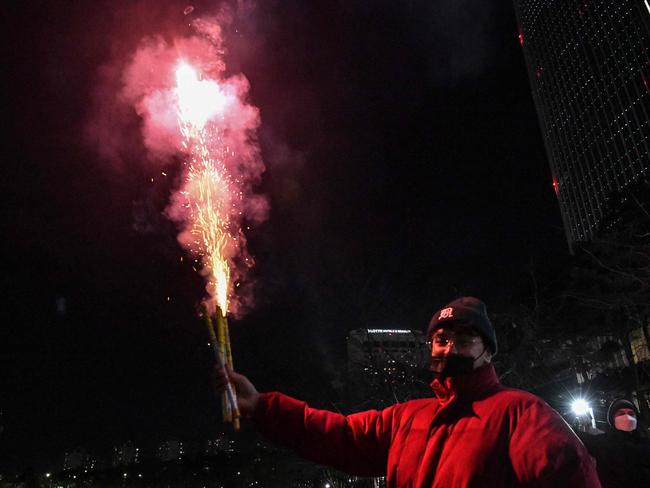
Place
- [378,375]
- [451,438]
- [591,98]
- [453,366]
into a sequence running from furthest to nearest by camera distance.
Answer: [591,98], [378,375], [453,366], [451,438]

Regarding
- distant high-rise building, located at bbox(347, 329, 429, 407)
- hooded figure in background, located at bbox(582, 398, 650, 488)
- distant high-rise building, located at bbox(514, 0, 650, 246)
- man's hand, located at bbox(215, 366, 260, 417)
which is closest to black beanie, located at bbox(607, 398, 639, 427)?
hooded figure in background, located at bbox(582, 398, 650, 488)

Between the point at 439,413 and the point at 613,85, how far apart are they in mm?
68388

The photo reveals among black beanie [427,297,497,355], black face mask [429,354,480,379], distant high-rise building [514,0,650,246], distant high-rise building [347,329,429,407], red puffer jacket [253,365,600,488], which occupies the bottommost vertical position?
distant high-rise building [347,329,429,407]

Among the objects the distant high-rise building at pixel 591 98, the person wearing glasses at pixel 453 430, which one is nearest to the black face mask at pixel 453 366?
the person wearing glasses at pixel 453 430

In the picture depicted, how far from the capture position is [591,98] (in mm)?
60219

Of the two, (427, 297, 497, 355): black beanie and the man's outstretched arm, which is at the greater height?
(427, 297, 497, 355): black beanie

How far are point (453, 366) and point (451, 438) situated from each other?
1.12ft

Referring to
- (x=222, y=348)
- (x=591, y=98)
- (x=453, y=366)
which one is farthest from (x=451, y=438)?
(x=591, y=98)

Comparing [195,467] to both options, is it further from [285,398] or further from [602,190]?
[285,398]

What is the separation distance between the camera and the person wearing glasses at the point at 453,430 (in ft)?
5.86

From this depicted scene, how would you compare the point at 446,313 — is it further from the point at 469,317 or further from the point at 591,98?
the point at 591,98

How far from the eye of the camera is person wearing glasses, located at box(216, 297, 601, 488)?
5.86ft

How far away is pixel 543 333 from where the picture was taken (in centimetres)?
2036

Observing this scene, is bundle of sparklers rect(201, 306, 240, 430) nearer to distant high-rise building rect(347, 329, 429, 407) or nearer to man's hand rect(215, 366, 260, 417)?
man's hand rect(215, 366, 260, 417)
